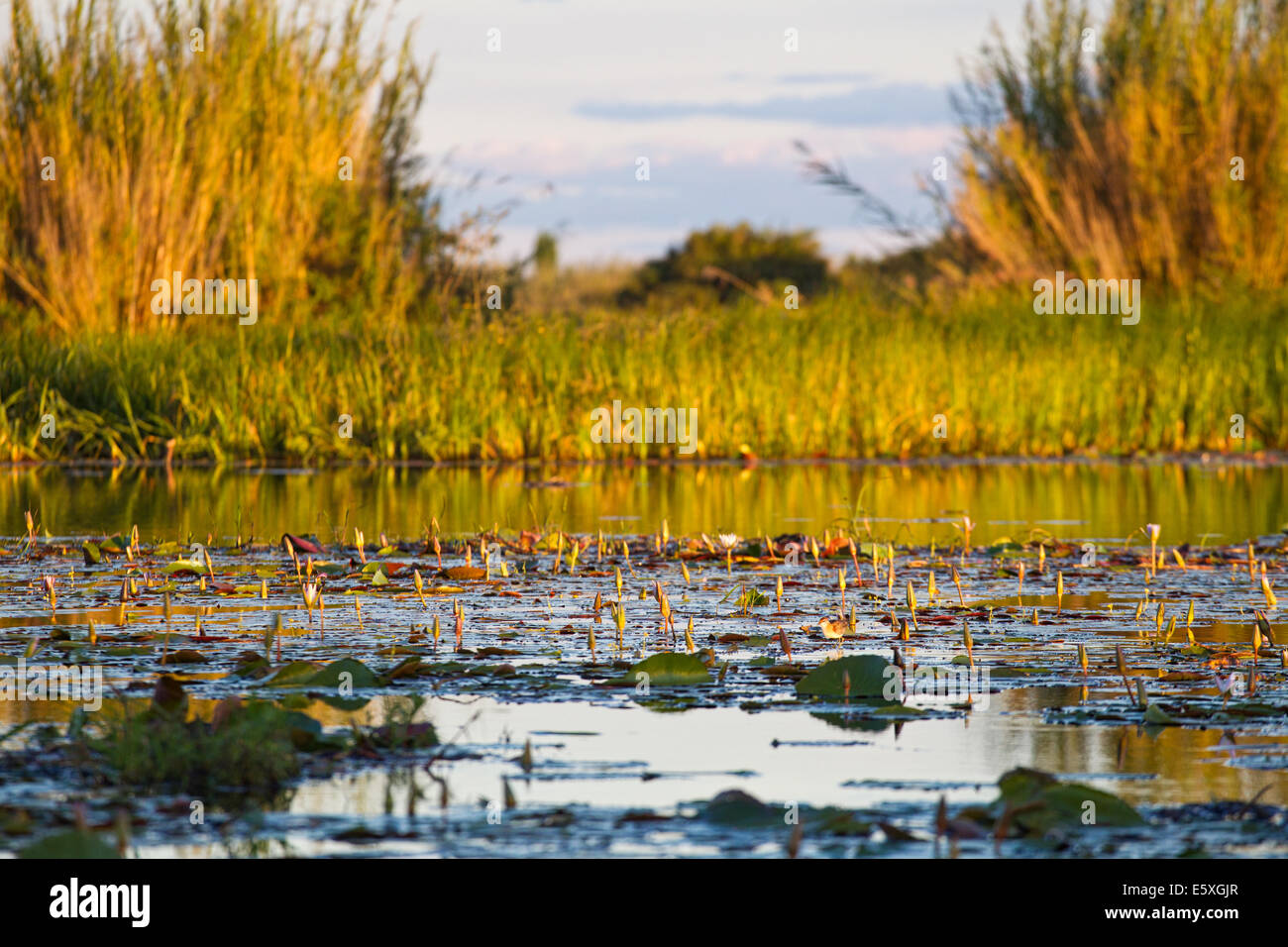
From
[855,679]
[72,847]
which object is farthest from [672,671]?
[72,847]

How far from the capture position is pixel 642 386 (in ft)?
56.1

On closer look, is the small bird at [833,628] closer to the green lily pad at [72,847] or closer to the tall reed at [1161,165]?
the green lily pad at [72,847]

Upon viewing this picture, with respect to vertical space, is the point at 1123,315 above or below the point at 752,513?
above

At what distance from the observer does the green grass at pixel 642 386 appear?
650 inches

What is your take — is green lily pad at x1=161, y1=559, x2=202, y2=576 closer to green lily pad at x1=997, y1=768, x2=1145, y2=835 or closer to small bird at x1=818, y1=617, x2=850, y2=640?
small bird at x1=818, y1=617, x2=850, y2=640

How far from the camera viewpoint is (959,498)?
13227mm

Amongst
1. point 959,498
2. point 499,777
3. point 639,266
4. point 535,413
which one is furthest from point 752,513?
point 639,266

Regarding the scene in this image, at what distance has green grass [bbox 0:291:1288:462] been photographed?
16500mm
